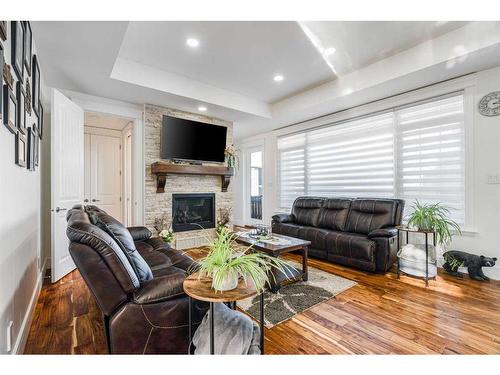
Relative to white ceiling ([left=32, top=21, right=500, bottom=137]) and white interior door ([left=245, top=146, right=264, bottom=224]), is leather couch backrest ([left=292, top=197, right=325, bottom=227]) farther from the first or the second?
white interior door ([left=245, top=146, right=264, bottom=224])

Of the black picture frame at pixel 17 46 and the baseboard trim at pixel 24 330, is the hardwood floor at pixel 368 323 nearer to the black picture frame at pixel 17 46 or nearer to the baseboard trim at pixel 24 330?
the baseboard trim at pixel 24 330

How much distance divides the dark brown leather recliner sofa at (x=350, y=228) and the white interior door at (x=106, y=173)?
3.52 metres

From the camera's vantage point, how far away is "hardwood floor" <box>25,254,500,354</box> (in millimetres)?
1698

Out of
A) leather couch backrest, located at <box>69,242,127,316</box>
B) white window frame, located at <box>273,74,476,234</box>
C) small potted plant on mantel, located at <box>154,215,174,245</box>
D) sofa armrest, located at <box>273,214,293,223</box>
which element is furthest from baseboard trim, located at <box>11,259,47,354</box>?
white window frame, located at <box>273,74,476,234</box>

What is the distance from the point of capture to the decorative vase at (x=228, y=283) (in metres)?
1.25

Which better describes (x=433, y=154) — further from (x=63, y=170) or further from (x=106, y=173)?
(x=106, y=173)

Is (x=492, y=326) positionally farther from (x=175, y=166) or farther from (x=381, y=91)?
(x=175, y=166)

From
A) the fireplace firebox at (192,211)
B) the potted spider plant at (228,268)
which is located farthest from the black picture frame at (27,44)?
the fireplace firebox at (192,211)

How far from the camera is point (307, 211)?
4.45 m

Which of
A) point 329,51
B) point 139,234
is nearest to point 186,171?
point 139,234

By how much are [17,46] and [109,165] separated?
4.08 meters

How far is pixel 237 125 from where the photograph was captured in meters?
5.56
